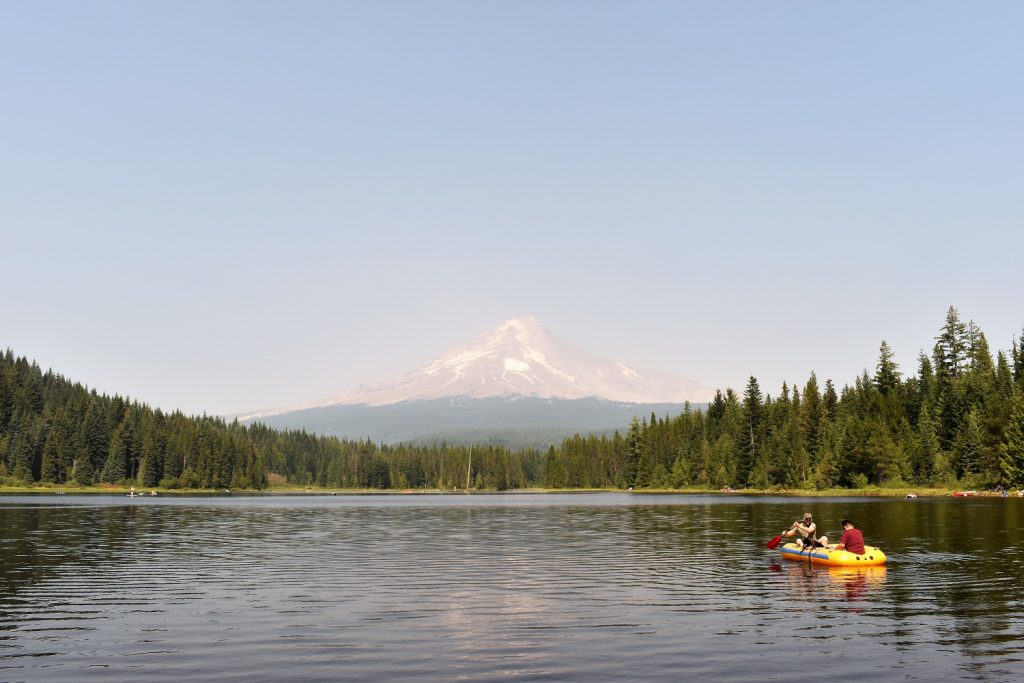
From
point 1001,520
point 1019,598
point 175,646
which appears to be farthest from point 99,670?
point 1001,520

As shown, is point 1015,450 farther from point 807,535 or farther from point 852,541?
point 852,541

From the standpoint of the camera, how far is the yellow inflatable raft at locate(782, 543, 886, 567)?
48188 millimetres

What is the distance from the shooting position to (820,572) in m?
48.4

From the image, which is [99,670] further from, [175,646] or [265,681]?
[265,681]

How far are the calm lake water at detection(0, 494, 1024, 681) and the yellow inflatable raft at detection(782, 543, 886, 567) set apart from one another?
0.98 metres

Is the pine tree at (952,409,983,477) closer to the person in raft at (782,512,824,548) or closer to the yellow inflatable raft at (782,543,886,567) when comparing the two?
the person in raft at (782,512,824,548)

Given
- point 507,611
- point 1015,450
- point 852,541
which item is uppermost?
point 1015,450

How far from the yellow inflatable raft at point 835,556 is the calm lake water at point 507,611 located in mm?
975

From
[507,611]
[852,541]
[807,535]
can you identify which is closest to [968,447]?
[807,535]

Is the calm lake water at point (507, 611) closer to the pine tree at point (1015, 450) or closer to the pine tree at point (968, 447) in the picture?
the pine tree at point (1015, 450)

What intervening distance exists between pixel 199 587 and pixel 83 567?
13.2 m

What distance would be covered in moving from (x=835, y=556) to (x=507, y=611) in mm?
24298

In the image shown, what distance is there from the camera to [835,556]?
49.8 metres

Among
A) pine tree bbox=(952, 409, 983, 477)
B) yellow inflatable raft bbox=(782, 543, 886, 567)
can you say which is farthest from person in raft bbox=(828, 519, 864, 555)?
pine tree bbox=(952, 409, 983, 477)
